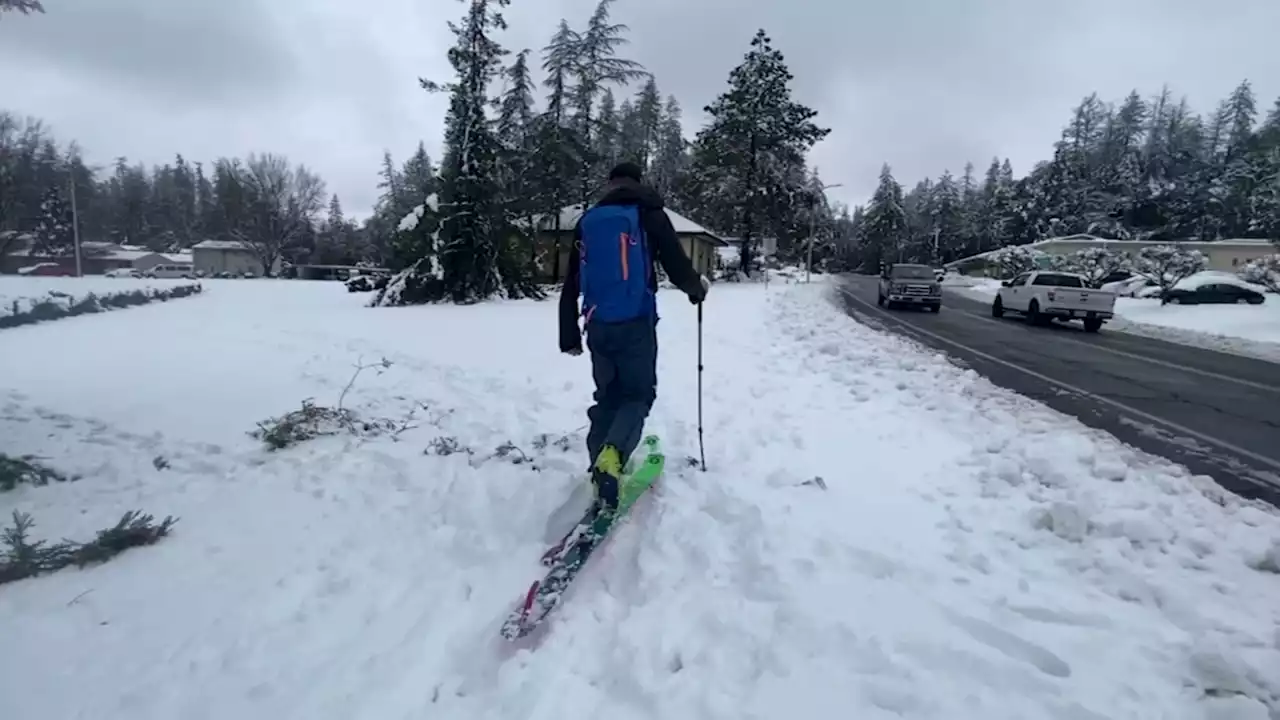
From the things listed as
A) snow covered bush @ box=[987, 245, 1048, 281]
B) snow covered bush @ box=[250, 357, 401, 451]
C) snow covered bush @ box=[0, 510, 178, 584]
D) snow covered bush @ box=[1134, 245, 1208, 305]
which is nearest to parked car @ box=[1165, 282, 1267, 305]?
snow covered bush @ box=[1134, 245, 1208, 305]

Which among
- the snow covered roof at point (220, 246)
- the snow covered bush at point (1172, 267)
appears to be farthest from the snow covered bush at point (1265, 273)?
the snow covered roof at point (220, 246)

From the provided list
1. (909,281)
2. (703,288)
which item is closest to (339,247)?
(909,281)

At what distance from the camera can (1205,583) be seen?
3176 millimetres

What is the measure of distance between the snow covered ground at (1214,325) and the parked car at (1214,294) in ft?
1.65

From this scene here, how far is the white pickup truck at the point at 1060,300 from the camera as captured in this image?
19.0 metres

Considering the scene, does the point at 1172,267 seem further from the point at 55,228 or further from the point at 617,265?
the point at 55,228

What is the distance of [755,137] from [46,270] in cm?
5569

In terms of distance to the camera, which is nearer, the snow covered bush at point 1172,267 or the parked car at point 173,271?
the snow covered bush at point 1172,267

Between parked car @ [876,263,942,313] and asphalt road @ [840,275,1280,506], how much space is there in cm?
696

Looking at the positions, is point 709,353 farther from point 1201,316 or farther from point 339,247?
point 339,247

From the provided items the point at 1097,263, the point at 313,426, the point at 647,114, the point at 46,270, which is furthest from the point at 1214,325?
the point at 46,270

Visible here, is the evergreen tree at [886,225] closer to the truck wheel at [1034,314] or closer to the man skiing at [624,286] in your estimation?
the truck wheel at [1034,314]

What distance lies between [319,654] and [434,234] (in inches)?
901

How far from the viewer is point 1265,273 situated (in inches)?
1065
